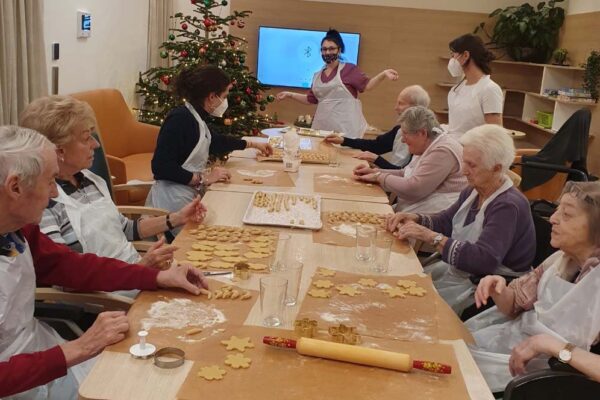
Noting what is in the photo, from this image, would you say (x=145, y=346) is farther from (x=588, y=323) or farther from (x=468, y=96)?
(x=468, y=96)

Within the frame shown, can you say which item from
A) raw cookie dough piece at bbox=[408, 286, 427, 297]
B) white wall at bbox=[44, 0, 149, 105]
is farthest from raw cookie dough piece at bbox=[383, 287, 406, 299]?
white wall at bbox=[44, 0, 149, 105]

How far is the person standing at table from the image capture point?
5.32m

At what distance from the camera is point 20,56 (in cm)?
361

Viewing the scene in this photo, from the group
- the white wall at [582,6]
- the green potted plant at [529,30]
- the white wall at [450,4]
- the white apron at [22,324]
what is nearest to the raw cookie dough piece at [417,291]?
the white apron at [22,324]

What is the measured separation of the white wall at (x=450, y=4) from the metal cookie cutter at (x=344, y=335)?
6625mm

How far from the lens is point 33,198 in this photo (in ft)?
5.24

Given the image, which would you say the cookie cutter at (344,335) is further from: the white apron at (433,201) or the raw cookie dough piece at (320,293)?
the white apron at (433,201)

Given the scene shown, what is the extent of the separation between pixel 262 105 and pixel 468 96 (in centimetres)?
234

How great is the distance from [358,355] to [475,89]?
3.16 m

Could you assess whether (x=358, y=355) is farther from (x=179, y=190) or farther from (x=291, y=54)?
(x=291, y=54)

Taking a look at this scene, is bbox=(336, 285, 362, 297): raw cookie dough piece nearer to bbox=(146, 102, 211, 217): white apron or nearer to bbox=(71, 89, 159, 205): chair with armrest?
bbox=(146, 102, 211, 217): white apron

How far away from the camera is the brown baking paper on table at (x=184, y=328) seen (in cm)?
153

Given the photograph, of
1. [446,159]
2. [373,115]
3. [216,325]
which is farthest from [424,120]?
[373,115]

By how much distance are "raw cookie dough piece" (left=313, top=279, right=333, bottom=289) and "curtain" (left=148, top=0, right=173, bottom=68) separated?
520cm
